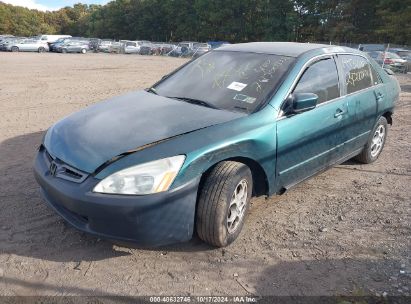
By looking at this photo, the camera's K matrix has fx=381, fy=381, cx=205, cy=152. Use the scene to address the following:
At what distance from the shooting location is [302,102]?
11.1 ft

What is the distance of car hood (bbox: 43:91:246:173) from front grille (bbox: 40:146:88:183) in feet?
0.12

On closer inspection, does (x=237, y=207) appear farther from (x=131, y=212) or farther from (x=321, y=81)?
(x=321, y=81)

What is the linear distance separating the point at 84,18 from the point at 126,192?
103 meters

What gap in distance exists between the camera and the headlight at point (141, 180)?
2.63 m

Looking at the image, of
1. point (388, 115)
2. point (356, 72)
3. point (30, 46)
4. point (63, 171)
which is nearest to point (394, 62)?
point (388, 115)

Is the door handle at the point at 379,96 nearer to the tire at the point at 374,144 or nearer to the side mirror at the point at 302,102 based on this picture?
the tire at the point at 374,144

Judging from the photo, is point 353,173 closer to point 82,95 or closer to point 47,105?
point 47,105

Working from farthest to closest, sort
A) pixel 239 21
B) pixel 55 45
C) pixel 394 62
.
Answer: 1. pixel 239 21
2. pixel 55 45
3. pixel 394 62

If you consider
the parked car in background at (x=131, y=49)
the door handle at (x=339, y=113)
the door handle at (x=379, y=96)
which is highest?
the parked car in background at (x=131, y=49)

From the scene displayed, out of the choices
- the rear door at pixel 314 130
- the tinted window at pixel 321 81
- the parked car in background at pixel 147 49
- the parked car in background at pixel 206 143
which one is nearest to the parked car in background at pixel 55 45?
the parked car in background at pixel 147 49

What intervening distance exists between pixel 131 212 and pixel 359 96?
3.13 meters

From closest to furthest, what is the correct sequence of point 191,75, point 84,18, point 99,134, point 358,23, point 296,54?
point 99,134 → point 296,54 → point 191,75 → point 358,23 → point 84,18

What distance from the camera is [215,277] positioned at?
2.85 m

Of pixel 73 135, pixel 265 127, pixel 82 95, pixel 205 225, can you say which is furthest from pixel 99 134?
pixel 82 95
